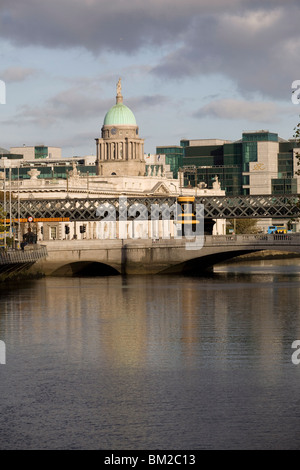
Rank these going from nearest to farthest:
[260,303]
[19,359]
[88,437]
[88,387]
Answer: [88,437], [88,387], [19,359], [260,303]

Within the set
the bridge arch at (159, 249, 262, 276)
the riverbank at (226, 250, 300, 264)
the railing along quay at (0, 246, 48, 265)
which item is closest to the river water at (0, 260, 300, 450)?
the railing along quay at (0, 246, 48, 265)

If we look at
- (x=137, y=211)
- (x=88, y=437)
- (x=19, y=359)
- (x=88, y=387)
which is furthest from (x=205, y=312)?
(x=137, y=211)

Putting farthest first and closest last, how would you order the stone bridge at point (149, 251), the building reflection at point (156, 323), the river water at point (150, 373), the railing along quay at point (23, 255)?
the stone bridge at point (149, 251)
the railing along quay at point (23, 255)
the building reflection at point (156, 323)
the river water at point (150, 373)

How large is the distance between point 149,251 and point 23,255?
2188 centimetres

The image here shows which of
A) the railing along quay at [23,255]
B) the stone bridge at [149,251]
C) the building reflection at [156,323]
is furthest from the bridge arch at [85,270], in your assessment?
the building reflection at [156,323]

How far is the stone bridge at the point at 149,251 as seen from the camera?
129500 millimetres

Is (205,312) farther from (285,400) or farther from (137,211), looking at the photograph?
(137,211)

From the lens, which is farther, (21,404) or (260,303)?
(260,303)

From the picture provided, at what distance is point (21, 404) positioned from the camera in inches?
1779

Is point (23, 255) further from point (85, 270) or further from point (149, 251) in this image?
point (85, 270)

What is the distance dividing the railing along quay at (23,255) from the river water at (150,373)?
56.0 ft

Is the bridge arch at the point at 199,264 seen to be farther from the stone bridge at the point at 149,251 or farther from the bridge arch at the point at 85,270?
the bridge arch at the point at 85,270

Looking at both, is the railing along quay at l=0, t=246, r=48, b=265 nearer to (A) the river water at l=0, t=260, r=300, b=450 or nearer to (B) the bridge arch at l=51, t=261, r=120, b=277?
(B) the bridge arch at l=51, t=261, r=120, b=277
